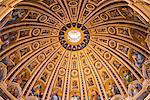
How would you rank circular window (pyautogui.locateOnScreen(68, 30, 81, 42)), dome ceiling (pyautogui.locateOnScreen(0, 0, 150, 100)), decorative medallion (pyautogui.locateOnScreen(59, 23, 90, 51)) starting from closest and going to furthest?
dome ceiling (pyautogui.locateOnScreen(0, 0, 150, 100)) → decorative medallion (pyautogui.locateOnScreen(59, 23, 90, 51)) → circular window (pyautogui.locateOnScreen(68, 30, 81, 42))

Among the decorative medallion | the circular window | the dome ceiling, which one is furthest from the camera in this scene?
the circular window

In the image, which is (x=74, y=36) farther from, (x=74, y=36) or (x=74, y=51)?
(x=74, y=51)

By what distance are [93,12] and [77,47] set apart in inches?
103

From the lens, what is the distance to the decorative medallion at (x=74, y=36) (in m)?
20.6

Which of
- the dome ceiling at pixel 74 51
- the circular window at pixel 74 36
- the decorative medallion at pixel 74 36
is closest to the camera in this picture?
the dome ceiling at pixel 74 51

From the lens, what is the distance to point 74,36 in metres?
21.1

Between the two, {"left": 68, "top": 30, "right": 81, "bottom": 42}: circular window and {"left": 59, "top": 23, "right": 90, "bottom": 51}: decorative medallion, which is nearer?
{"left": 59, "top": 23, "right": 90, "bottom": 51}: decorative medallion

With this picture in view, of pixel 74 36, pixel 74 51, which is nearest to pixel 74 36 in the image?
pixel 74 36

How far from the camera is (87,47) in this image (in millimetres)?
21156

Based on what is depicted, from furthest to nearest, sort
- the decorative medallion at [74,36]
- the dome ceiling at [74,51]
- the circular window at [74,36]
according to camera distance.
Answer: the circular window at [74,36] < the decorative medallion at [74,36] < the dome ceiling at [74,51]

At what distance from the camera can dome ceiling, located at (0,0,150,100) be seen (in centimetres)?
1855

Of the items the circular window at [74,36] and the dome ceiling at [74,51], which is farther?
the circular window at [74,36]

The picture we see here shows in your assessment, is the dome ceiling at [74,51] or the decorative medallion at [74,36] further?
the decorative medallion at [74,36]

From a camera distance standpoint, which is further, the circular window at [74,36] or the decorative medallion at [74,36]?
the circular window at [74,36]
